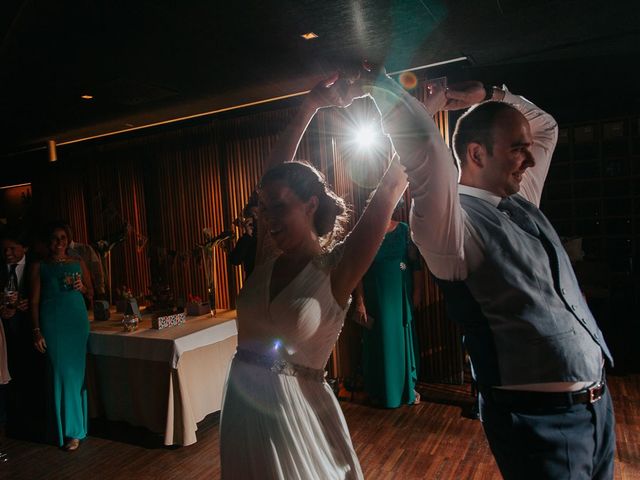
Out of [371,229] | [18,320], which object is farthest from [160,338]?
[371,229]

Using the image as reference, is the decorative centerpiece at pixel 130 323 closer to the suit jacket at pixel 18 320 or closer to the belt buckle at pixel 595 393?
the suit jacket at pixel 18 320

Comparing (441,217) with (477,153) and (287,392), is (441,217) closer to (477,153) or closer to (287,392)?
(477,153)

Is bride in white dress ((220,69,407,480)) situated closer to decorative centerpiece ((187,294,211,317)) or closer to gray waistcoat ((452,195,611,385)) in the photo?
gray waistcoat ((452,195,611,385))

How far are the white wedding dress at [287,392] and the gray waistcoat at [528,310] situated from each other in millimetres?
408

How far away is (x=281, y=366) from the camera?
1.25 metres

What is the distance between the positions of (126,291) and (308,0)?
9.27ft

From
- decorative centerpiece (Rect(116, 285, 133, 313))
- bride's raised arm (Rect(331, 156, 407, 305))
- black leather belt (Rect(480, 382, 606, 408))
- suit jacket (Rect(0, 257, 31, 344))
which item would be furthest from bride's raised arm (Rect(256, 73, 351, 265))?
suit jacket (Rect(0, 257, 31, 344))

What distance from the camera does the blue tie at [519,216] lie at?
46.2 inches

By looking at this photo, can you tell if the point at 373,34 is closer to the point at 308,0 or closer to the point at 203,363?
the point at 308,0

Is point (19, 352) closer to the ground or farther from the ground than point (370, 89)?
closer to the ground

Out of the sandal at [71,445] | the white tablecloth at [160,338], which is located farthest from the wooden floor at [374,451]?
the white tablecloth at [160,338]

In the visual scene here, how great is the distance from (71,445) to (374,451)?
2.23 meters

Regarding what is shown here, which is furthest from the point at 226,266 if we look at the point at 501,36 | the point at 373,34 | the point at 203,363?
the point at 501,36

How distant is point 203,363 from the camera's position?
3531 millimetres
